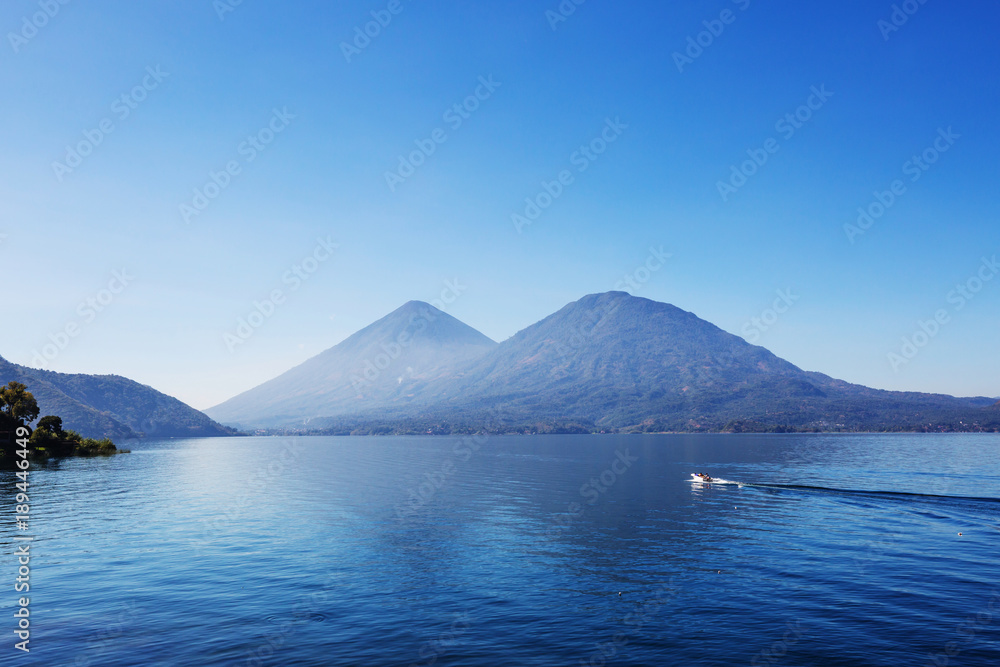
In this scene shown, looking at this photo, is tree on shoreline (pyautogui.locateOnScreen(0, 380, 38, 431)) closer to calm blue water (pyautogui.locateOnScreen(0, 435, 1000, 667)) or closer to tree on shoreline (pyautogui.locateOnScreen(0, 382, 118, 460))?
tree on shoreline (pyautogui.locateOnScreen(0, 382, 118, 460))

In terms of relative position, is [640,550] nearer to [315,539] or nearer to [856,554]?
[856,554]

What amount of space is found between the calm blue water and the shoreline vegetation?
4913cm

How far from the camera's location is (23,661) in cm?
2444

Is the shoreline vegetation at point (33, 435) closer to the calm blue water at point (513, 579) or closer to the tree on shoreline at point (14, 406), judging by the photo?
the tree on shoreline at point (14, 406)

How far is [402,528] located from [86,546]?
2699cm

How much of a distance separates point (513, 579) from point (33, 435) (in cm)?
15748

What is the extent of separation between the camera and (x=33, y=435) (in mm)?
140500

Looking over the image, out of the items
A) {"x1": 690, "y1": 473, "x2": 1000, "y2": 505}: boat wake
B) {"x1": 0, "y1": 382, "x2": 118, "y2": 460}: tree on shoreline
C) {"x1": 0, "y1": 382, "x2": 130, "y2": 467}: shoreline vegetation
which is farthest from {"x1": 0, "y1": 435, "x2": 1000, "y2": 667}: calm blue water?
{"x1": 0, "y1": 382, "x2": 118, "y2": 460}: tree on shoreline

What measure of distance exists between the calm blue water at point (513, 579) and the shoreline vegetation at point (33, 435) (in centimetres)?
4913

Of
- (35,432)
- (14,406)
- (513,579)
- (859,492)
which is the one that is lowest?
(859,492)

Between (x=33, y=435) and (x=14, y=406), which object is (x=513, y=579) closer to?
(x=14, y=406)

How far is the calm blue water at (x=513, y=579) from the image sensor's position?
87.4ft

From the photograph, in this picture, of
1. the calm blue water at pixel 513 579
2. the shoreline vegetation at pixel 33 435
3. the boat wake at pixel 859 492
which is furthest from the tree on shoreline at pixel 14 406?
the boat wake at pixel 859 492

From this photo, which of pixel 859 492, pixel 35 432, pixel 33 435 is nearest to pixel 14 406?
pixel 33 435
